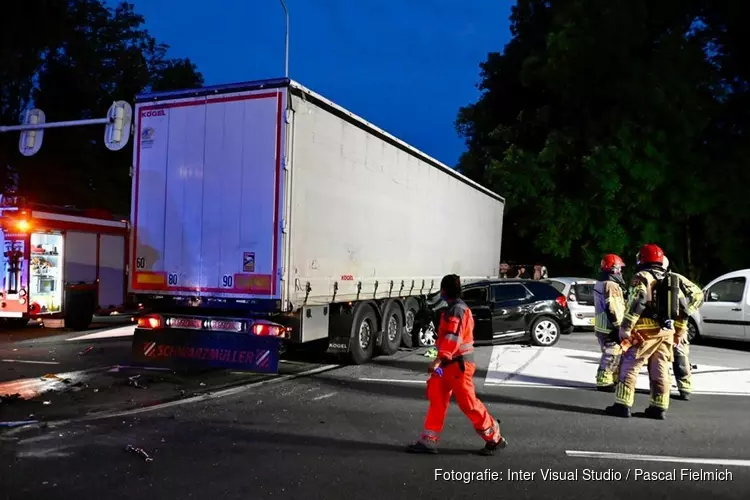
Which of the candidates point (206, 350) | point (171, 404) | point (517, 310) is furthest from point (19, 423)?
point (517, 310)

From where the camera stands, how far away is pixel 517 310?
1301 centimetres

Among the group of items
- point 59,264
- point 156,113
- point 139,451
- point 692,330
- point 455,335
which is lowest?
point 139,451

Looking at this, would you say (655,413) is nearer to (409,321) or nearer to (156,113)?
(409,321)

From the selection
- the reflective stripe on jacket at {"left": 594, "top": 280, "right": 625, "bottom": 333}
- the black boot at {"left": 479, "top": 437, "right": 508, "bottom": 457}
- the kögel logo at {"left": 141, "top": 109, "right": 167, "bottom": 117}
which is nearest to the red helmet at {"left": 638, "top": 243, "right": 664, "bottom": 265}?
the reflective stripe on jacket at {"left": 594, "top": 280, "right": 625, "bottom": 333}

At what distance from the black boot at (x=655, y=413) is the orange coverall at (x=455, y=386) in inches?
97.6

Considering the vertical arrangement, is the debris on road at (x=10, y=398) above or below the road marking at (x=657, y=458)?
above

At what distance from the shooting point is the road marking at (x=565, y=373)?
916 centimetres

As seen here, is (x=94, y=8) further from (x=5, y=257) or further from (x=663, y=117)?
(x=663, y=117)

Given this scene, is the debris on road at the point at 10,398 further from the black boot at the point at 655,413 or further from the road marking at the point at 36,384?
the black boot at the point at 655,413

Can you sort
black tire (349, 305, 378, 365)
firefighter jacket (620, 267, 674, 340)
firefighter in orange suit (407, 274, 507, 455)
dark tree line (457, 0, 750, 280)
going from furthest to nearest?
dark tree line (457, 0, 750, 280) < black tire (349, 305, 378, 365) < firefighter jacket (620, 267, 674, 340) < firefighter in orange suit (407, 274, 507, 455)

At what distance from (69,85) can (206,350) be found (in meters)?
23.4

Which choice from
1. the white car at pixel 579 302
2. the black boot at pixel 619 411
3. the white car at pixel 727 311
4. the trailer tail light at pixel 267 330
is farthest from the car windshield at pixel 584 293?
the trailer tail light at pixel 267 330

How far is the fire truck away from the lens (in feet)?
45.9

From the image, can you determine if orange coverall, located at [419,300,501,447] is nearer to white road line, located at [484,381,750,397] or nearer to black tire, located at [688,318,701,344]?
white road line, located at [484,381,750,397]
